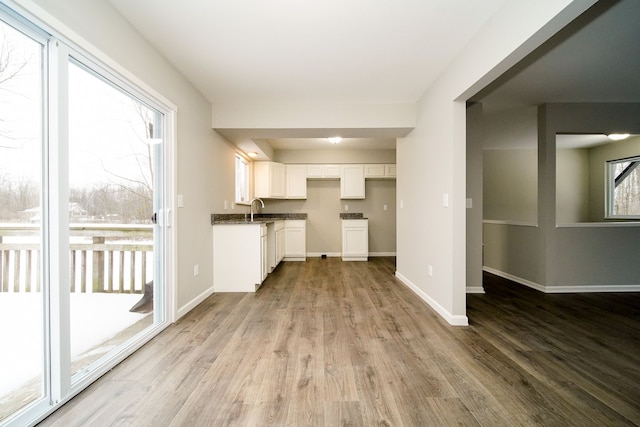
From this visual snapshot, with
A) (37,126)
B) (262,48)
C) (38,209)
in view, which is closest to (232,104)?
(262,48)

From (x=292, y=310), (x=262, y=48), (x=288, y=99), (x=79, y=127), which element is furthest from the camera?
(x=288, y=99)

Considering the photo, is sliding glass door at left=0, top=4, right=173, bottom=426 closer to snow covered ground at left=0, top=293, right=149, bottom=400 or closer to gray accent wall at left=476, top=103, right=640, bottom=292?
snow covered ground at left=0, top=293, right=149, bottom=400

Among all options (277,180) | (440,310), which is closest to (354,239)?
(277,180)

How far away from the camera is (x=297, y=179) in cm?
569

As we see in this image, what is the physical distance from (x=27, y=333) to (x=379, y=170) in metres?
5.44

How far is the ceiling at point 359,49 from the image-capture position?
1.72 meters

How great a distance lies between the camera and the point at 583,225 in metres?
3.32

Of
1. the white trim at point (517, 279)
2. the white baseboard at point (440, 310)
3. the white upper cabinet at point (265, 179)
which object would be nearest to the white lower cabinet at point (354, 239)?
the white upper cabinet at point (265, 179)

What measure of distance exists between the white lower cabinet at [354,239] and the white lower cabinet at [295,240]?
864 mm

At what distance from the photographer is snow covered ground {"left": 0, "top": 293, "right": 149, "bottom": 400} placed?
118cm

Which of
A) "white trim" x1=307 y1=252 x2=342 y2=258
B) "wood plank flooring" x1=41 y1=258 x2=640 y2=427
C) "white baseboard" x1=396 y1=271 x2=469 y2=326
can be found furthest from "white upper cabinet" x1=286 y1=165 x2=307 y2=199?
"wood plank flooring" x1=41 y1=258 x2=640 y2=427

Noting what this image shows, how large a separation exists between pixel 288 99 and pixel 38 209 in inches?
97.3

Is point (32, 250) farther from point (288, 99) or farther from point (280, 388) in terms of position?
point (288, 99)

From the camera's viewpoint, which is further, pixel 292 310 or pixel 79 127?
pixel 292 310
